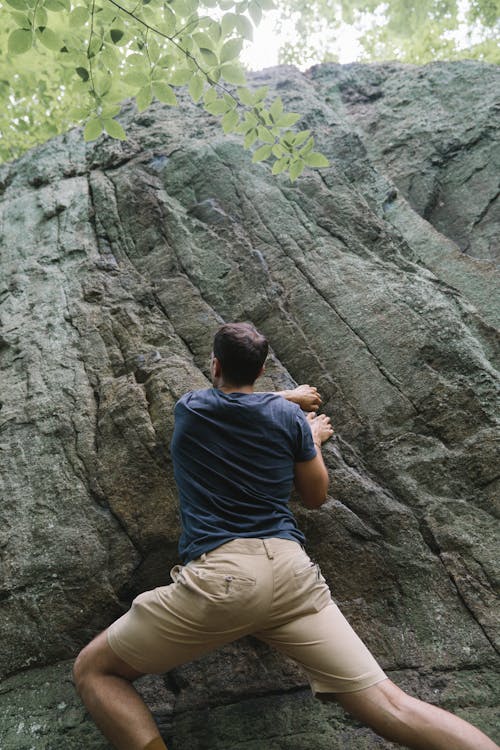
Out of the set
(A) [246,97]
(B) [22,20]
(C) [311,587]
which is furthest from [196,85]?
(C) [311,587]

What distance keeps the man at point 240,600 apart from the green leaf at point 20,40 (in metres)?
2.52

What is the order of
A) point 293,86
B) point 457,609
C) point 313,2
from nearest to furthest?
1. point 457,609
2. point 293,86
3. point 313,2

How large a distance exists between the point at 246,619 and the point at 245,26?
420 cm

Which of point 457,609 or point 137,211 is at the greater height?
point 137,211

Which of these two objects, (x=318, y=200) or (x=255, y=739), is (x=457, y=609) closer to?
(x=255, y=739)

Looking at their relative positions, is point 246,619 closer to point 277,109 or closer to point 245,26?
point 277,109

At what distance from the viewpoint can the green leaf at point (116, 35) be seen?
430 cm

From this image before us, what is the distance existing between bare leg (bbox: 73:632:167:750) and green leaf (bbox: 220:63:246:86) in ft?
13.5

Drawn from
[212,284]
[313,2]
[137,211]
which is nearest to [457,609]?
[212,284]

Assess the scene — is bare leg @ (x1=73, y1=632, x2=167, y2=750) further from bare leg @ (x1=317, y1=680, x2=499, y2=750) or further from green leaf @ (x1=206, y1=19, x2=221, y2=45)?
green leaf @ (x1=206, y1=19, x2=221, y2=45)

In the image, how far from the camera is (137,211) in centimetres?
712

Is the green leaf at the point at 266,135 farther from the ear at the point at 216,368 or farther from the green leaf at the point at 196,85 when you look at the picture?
the ear at the point at 216,368

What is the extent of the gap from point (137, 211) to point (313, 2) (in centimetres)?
728

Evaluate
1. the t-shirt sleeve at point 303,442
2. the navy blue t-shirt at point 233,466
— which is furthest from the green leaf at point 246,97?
the t-shirt sleeve at point 303,442
